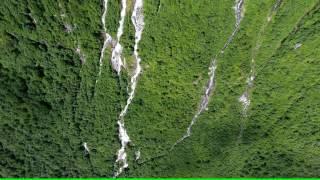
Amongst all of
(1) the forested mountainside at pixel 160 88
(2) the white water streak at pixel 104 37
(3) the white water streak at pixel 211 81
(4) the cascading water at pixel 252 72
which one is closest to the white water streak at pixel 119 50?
(1) the forested mountainside at pixel 160 88

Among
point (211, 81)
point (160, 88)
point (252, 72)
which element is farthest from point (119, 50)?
point (252, 72)

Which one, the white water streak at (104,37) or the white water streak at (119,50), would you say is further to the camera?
the white water streak at (119,50)

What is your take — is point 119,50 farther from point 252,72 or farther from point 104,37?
point 252,72

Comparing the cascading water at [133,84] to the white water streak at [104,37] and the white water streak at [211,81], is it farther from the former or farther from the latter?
the white water streak at [211,81]

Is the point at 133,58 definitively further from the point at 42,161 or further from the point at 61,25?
the point at 42,161

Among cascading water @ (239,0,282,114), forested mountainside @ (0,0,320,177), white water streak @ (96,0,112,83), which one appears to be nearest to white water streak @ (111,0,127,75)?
forested mountainside @ (0,0,320,177)

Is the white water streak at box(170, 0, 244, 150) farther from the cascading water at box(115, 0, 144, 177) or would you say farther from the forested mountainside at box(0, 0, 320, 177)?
the cascading water at box(115, 0, 144, 177)

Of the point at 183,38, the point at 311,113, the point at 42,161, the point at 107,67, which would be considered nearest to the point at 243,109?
the point at 311,113
